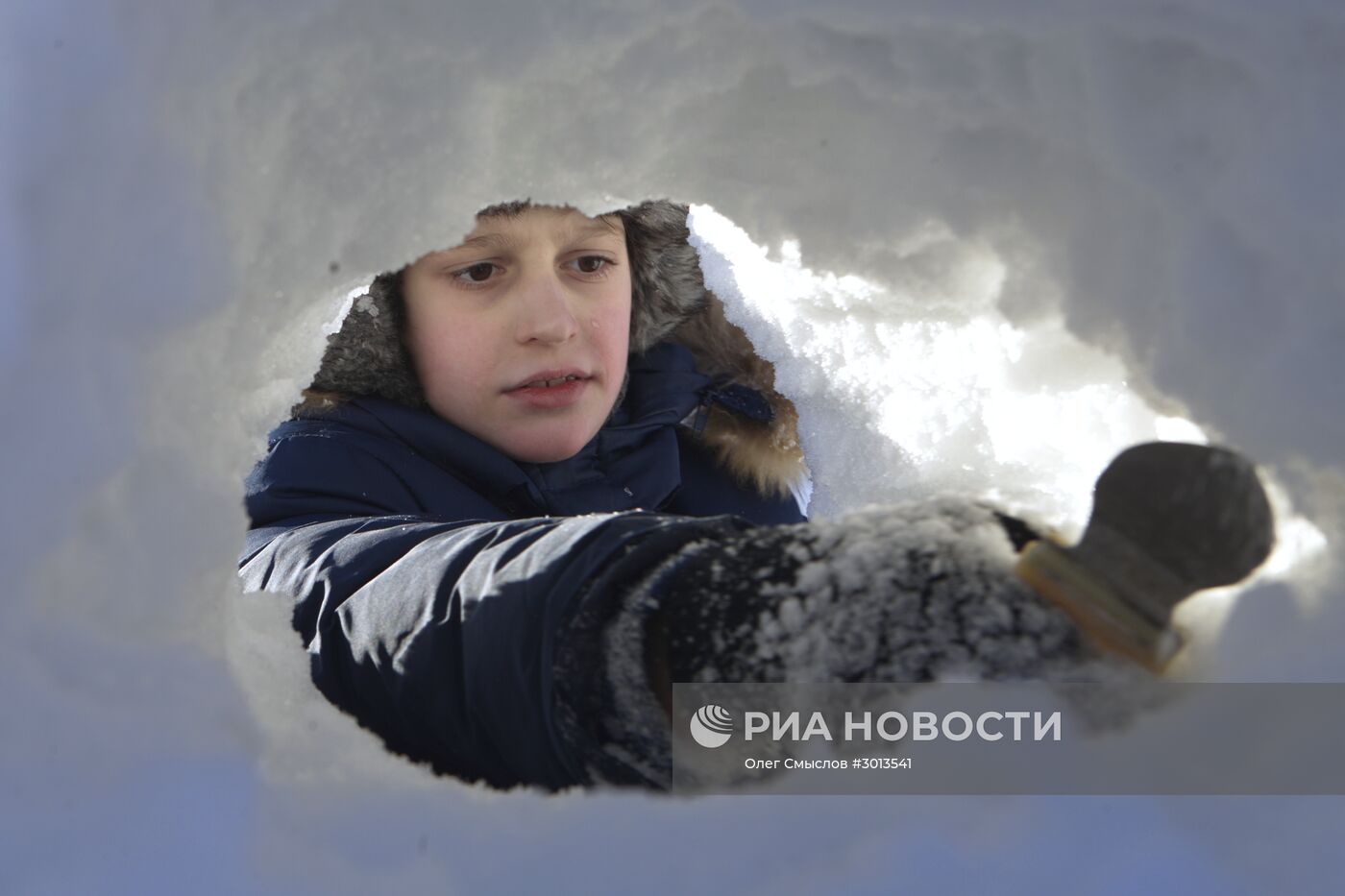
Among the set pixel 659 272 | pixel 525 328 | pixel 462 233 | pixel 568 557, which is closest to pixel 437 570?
pixel 568 557

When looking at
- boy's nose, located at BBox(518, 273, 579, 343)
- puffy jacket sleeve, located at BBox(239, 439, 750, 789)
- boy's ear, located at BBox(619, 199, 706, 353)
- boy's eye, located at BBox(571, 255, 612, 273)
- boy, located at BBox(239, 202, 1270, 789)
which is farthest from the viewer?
boy's ear, located at BBox(619, 199, 706, 353)

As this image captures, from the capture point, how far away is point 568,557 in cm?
90

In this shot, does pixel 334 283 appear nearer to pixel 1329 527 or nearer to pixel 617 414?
pixel 1329 527

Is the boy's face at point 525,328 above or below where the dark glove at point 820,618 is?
above

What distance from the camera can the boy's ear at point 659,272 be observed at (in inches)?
86.0

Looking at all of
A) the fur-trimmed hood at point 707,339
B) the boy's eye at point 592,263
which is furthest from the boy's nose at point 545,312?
the fur-trimmed hood at point 707,339

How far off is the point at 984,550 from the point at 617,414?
1.50 m

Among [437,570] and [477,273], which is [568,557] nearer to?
[437,570]

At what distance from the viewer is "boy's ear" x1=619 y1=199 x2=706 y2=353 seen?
2.18m

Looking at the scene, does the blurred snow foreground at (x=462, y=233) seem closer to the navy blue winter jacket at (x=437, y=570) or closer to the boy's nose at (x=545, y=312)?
the navy blue winter jacket at (x=437, y=570)

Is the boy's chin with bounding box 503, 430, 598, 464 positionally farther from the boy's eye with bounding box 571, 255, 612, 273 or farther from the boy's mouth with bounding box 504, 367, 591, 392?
the boy's eye with bounding box 571, 255, 612, 273

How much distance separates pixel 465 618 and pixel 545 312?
91 centimetres

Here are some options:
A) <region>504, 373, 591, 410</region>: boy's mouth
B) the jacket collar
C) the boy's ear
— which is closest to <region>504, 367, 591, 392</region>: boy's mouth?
<region>504, 373, 591, 410</region>: boy's mouth

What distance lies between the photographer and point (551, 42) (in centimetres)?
89
